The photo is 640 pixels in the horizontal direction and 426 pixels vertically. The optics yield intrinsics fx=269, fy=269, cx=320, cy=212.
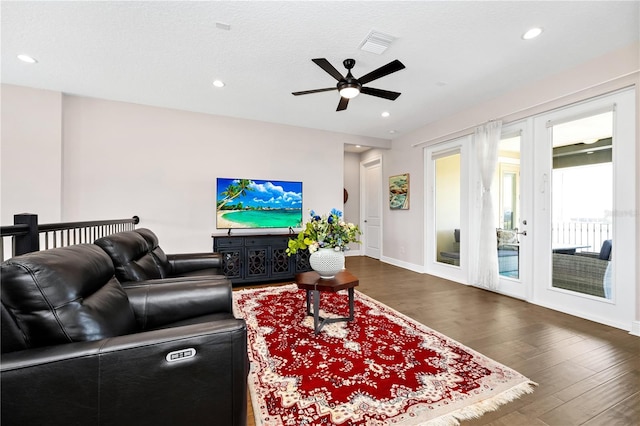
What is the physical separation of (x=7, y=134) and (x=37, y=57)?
1341 millimetres

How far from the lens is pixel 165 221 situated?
4250 mm

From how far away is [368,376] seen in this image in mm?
1815

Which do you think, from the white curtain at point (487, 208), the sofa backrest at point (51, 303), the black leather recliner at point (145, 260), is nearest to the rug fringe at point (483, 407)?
the sofa backrest at point (51, 303)

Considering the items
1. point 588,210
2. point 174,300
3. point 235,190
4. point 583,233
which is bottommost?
point 174,300

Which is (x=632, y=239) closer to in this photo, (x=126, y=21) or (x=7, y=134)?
(x=126, y=21)

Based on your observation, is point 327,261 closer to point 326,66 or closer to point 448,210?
point 326,66

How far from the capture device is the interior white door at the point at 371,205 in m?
6.52

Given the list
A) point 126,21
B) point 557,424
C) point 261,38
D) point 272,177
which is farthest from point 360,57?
point 557,424

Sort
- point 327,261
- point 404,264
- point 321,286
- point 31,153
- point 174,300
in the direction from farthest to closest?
point 404,264 < point 31,153 < point 327,261 < point 321,286 < point 174,300

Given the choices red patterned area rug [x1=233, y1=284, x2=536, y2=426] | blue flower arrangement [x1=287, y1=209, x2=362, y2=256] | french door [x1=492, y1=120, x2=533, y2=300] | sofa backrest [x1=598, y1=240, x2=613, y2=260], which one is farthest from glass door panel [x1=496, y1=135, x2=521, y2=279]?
blue flower arrangement [x1=287, y1=209, x2=362, y2=256]

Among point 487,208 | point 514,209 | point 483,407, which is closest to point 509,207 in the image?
point 514,209

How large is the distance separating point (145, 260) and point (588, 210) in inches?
178

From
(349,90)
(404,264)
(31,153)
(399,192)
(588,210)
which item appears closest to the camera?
(349,90)

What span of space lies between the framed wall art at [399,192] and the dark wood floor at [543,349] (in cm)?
202
